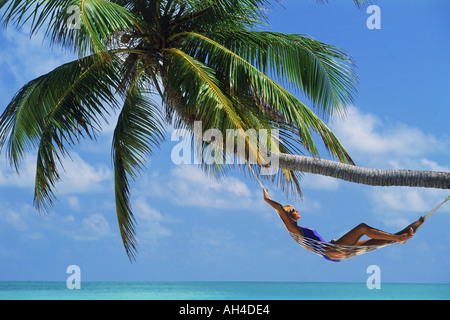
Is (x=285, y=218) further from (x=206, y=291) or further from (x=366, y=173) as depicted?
(x=206, y=291)

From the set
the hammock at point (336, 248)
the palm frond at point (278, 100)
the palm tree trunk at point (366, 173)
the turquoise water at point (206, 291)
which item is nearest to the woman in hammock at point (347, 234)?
the hammock at point (336, 248)

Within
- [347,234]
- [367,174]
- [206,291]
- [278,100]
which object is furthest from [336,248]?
[206,291]

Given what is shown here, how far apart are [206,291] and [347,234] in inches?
912

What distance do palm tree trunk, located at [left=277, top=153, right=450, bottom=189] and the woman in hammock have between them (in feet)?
0.97

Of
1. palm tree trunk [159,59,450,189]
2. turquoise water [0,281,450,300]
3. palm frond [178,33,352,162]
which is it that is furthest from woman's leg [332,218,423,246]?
turquoise water [0,281,450,300]

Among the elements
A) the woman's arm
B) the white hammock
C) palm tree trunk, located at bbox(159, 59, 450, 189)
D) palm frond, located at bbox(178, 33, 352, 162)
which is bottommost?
the white hammock

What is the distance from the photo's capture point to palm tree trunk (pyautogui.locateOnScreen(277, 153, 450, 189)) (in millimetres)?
3936

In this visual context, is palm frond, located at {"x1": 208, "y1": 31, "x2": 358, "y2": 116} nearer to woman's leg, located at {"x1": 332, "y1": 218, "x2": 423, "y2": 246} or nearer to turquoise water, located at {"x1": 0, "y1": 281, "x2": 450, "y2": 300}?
woman's leg, located at {"x1": 332, "y1": 218, "x2": 423, "y2": 246}

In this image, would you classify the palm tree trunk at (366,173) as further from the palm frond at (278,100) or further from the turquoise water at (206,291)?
the turquoise water at (206,291)

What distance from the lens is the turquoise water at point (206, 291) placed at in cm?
2384
